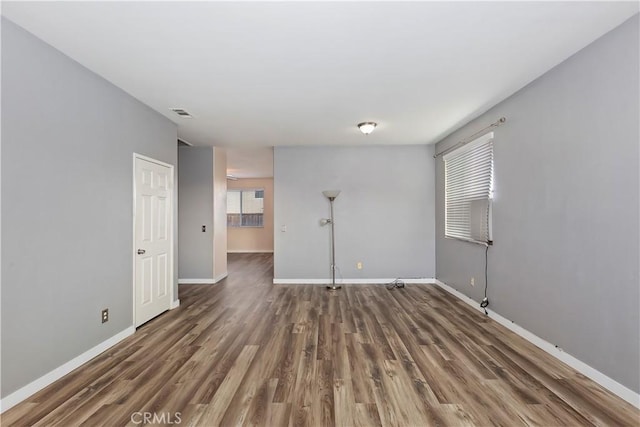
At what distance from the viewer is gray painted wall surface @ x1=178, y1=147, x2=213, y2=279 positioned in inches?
214

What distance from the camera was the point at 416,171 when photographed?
544cm

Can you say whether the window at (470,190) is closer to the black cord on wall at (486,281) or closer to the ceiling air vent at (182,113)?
the black cord on wall at (486,281)

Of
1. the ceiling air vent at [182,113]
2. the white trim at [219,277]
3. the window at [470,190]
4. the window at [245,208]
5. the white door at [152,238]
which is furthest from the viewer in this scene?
the window at [245,208]

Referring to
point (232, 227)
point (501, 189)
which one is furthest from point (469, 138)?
point (232, 227)

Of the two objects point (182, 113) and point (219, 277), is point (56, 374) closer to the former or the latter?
point (182, 113)

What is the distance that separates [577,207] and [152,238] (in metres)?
4.51

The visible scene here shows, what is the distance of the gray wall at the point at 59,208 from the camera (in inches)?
76.0

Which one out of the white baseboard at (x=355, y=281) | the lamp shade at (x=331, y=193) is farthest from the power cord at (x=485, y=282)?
the lamp shade at (x=331, y=193)

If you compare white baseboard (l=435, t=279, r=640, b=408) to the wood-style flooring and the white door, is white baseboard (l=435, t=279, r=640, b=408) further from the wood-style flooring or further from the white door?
the white door

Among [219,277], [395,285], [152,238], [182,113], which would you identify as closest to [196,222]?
[219,277]

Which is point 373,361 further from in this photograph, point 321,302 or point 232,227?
point 232,227

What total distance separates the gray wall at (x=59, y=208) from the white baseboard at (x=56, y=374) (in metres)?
0.05

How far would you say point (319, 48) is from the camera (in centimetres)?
221

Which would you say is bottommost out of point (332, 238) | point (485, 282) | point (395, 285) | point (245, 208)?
point (395, 285)
